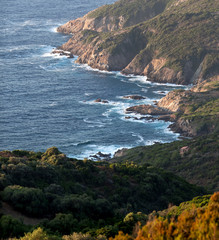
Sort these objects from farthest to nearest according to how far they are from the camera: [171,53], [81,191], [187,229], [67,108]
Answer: [171,53] < [67,108] < [81,191] < [187,229]

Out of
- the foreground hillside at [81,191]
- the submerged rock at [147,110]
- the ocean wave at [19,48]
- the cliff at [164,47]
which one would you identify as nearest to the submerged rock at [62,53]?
the cliff at [164,47]

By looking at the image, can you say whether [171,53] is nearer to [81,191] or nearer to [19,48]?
[19,48]

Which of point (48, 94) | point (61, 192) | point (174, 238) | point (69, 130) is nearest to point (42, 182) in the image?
point (61, 192)

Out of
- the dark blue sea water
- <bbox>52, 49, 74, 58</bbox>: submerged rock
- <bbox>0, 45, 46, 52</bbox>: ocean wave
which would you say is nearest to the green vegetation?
the dark blue sea water

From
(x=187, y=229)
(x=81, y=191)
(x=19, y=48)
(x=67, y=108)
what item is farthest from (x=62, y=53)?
(x=187, y=229)

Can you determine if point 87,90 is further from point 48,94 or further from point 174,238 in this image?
point 174,238

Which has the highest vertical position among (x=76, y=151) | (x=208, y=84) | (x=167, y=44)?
(x=167, y=44)
